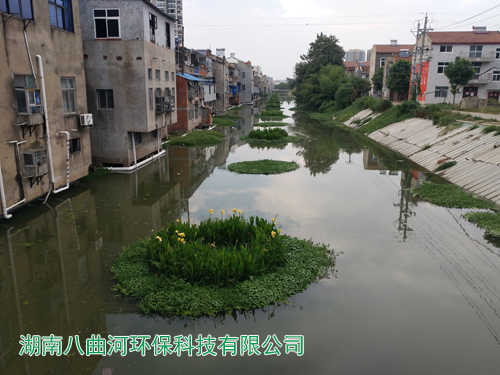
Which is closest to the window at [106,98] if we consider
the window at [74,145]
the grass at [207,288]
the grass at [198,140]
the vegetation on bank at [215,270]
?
the window at [74,145]

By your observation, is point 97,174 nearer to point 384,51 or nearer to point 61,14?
point 61,14

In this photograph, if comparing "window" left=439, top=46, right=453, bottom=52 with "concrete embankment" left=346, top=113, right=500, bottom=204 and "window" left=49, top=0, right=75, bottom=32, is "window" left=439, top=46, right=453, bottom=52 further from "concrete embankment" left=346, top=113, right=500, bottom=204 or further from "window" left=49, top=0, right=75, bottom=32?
"window" left=49, top=0, right=75, bottom=32

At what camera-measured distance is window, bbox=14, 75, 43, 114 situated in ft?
37.7

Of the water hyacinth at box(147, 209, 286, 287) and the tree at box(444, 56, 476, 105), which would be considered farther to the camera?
the tree at box(444, 56, 476, 105)

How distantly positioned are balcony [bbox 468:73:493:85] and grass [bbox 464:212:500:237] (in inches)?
1469

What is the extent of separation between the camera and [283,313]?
7113 millimetres

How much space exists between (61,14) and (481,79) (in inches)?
1724

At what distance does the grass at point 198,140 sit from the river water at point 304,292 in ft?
35.9

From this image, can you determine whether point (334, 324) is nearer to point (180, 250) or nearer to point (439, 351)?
point (439, 351)

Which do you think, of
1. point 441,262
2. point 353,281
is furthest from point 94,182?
point 441,262

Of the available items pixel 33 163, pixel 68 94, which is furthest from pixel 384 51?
pixel 33 163

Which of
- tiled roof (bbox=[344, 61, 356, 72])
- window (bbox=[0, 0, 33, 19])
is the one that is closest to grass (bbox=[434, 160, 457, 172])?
window (bbox=[0, 0, 33, 19])

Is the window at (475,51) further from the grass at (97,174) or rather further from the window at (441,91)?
the grass at (97,174)

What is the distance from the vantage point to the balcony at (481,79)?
4253cm
